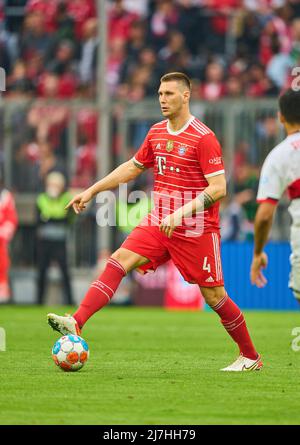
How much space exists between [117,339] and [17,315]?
4860mm

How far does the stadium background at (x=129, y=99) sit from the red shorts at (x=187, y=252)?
35.1ft

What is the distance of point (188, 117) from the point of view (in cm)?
1070

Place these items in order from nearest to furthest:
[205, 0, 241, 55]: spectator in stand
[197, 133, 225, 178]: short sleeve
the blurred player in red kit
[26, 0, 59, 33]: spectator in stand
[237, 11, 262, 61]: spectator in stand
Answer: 1. [197, 133, 225, 178]: short sleeve
2. the blurred player in red kit
3. [237, 11, 262, 61]: spectator in stand
4. [205, 0, 241, 55]: spectator in stand
5. [26, 0, 59, 33]: spectator in stand

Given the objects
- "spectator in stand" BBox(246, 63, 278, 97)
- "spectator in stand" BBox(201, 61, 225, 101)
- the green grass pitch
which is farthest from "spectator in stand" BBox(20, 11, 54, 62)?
the green grass pitch

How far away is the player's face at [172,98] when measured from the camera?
1056 centimetres

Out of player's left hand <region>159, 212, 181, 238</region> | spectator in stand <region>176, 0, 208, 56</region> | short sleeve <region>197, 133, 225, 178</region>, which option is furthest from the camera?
spectator in stand <region>176, 0, 208, 56</region>

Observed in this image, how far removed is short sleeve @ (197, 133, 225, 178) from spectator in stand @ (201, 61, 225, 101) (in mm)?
13603

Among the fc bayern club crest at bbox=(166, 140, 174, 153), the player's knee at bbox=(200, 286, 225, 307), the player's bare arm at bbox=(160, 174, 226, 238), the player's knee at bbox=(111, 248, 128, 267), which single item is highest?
the fc bayern club crest at bbox=(166, 140, 174, 153)

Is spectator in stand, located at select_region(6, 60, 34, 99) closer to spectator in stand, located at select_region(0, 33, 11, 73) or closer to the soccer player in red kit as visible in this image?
spectator in stand, located at select_region(0, 33, 11, 73)

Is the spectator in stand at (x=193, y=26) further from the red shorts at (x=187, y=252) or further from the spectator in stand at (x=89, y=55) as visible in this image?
the red shorts at (x=187, y=252)

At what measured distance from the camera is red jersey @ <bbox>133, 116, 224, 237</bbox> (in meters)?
10.3

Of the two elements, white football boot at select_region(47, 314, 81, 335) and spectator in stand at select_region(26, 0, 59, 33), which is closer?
white football boot at select_region(47, 314, 81, 335)

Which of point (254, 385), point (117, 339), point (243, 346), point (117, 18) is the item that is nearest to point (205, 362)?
point (243, 346)

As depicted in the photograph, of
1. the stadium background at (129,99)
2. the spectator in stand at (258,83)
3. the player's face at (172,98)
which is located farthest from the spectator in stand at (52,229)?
the player's face at (172,98)
